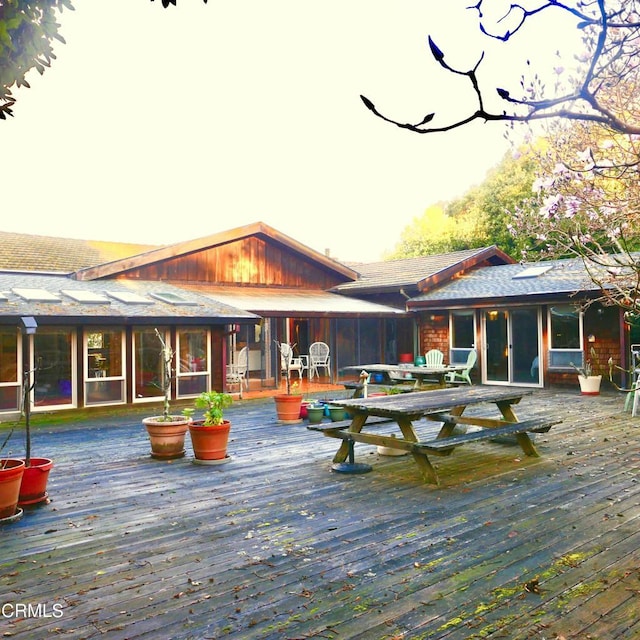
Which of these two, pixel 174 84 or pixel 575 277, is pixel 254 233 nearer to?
pixel 575 277

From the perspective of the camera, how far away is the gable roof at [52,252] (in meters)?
15.1

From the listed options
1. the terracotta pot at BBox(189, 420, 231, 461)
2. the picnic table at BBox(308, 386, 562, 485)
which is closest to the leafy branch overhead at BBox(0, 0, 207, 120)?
the picnic table at BBox(308, 386, 562, 485)

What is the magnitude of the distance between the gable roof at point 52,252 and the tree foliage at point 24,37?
13.8m

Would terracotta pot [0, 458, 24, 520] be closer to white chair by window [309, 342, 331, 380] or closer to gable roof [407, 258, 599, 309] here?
gable roof [407, 258, 599, 309]

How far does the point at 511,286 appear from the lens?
13.7m

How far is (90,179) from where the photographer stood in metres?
37.3

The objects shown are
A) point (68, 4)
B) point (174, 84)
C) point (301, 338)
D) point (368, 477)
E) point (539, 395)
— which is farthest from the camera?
point (174, 84)

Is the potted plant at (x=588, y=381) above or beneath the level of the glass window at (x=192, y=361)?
beneath

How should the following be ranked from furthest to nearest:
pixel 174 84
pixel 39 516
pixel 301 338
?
pixel 174 84 < pixel 301 338 < pixel 39 516

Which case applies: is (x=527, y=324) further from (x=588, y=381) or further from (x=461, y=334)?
(x=588, y=381)

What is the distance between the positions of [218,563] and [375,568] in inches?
36.2

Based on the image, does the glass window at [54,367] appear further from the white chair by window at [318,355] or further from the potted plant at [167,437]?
the white chair by window at [318,355]

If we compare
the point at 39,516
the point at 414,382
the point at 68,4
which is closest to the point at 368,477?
the point at 39,516

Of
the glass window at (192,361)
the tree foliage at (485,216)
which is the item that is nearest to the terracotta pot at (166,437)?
the glass window at (192,361)
